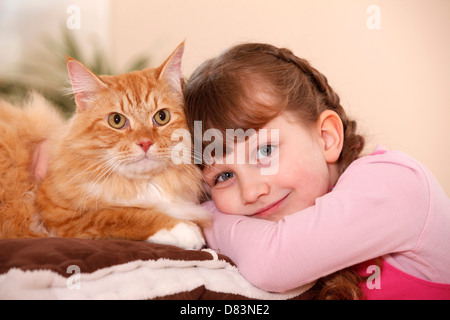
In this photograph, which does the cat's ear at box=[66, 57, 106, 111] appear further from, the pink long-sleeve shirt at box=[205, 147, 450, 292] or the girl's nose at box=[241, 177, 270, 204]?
the pink long-sleeve shirt at box=[205, 147, 450, 292]

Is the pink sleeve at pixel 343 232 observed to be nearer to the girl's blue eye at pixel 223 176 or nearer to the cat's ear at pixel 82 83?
the girl's blue eye at pixel 223 176

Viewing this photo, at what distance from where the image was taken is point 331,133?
1.35m

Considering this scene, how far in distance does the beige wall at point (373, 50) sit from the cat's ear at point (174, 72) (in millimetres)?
1689

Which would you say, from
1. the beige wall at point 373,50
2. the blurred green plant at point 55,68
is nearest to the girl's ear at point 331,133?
the beige wall at point 373,50

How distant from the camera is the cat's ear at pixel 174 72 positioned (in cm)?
145

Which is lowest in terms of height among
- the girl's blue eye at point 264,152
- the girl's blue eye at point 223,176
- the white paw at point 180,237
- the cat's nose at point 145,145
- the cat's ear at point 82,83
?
the white paw at point 180,237

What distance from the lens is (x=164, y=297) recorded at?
2.76 feet

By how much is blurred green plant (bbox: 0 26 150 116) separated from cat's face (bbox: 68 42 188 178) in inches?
55.3

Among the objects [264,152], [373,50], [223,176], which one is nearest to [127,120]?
[223,176]

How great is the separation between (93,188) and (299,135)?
762mm

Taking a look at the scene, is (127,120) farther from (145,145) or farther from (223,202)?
(223,202)

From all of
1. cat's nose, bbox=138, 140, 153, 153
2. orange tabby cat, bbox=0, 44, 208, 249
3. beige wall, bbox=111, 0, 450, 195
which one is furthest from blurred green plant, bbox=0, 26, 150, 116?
cat's nose, bbox=138, 140, 153, 153

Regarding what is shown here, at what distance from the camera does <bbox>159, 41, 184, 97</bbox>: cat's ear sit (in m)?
1.45

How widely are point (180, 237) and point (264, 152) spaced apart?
391 mm
